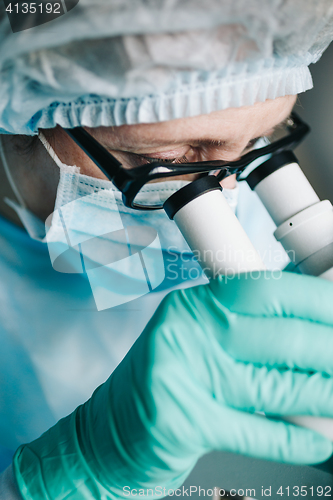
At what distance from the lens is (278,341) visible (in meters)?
0.59

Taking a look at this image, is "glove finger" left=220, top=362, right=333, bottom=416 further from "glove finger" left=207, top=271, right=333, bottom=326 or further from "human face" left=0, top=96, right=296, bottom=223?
"human face" left=0, top=96, right=296, bottom=223

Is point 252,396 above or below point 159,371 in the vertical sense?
below

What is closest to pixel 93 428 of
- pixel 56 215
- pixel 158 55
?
pixel 56 215

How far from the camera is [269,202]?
740 millimetres

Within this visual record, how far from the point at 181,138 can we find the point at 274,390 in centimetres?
45

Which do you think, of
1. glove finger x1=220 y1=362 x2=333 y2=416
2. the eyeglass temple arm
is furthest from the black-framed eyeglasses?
glove finger x1=220 y1=362 x2=333 y2=416

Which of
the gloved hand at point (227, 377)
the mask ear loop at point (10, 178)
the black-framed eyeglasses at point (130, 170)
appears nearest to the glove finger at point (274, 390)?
the gloved hand at point (227, 377)

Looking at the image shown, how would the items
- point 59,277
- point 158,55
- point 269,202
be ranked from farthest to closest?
1. point 59,277
2. point 269,202
3. point 158,55

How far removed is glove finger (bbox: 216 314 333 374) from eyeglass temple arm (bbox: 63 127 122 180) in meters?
0.33

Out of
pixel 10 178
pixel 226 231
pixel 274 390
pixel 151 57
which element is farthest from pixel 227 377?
pixel 10 178

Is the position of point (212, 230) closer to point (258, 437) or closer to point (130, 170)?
point (130, 170)

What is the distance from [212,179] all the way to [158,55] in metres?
0.21

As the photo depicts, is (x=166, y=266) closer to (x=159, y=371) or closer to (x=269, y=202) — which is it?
(x=269, y=202)

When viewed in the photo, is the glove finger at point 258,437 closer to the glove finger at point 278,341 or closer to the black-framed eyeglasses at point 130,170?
the glove finger at point 278,341
